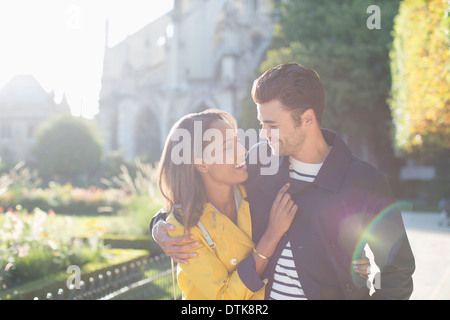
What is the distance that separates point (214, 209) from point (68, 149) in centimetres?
3228

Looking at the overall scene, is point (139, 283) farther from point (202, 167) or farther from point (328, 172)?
point (328, 172)

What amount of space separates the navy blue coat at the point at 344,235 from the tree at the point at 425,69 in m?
3.14

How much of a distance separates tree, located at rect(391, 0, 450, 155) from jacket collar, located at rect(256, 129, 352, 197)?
116 inches

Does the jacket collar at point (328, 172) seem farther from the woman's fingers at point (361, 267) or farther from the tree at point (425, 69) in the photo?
the tree at point (425, 69)

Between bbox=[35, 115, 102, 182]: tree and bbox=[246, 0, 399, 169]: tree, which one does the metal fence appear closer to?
bbox=[246, 0, 399, 169]: tree

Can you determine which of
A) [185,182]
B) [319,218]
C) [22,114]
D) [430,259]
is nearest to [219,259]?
[185,182]

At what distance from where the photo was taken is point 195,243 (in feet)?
6.86

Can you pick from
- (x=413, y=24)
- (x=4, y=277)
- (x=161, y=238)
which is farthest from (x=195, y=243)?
(x=413, y=24)

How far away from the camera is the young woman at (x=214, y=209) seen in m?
2.06

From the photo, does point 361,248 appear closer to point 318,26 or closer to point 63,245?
point 63,245

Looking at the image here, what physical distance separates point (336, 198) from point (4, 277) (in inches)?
181

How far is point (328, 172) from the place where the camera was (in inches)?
83.0

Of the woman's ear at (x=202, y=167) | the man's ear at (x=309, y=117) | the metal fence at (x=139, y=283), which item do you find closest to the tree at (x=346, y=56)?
the metal fence at (x=139, y=283)

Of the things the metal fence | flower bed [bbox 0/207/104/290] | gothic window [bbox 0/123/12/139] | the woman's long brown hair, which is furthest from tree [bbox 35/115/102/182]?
the woman's long brown hair
